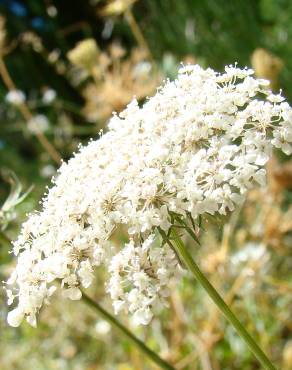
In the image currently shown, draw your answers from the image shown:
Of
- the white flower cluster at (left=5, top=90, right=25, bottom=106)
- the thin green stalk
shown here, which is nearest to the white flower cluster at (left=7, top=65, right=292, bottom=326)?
the thin green stalk

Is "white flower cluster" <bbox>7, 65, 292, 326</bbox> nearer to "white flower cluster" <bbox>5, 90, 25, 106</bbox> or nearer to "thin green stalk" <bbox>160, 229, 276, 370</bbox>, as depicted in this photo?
"thin green stalk" <bbox>160, 229, 276, 370</bbox>

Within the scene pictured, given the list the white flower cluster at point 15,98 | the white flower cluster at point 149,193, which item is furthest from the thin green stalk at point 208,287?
the white flower cluster at point 15,98

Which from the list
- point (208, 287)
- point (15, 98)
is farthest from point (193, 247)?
point (208, 287)

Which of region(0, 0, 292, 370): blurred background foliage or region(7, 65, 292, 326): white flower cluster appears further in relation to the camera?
region(0, 0, 292, 370): blurred background foliage

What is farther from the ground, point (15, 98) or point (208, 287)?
point (15, 98)

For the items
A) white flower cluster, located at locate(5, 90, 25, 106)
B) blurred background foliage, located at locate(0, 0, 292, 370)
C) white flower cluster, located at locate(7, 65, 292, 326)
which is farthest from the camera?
white flower cluster, located at locate(5, 90, 25, 106)

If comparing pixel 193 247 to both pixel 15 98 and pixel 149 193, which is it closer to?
pixel 15 98

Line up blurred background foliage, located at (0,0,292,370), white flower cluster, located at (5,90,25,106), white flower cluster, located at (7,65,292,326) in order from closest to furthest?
white flower cluster, located at (7,65,292,326)
blurred background foliage, located at (0,0,292,370)
white flower cluster, located at (5,90,25,106)

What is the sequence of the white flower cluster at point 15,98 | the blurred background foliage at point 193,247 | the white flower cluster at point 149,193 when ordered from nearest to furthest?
1. the white flower cluster at point 149,193
2. the blurred background foliage at point 193,247
3. the white flower cluster at point 15,98

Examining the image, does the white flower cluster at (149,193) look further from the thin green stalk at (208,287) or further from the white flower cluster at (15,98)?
the white flower cluster at (15,98)
